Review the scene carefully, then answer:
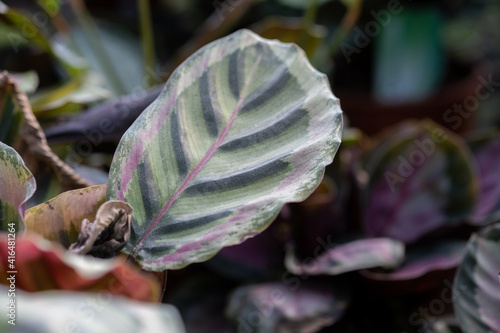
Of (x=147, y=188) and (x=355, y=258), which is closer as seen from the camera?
(x=147, y=188)

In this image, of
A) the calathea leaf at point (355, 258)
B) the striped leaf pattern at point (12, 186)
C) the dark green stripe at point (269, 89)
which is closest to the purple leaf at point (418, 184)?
the calathea leaf at point (355, 258)

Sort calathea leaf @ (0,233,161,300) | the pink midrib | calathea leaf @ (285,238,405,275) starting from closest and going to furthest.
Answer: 1. calathea leaf @ (0,233,161,300)
2. the pink midrib
3. calathea leaf @ (285,238,405,275)

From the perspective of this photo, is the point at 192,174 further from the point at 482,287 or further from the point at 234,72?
the point at 482,287

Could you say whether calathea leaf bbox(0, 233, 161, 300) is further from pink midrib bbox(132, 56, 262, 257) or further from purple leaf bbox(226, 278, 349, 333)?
purple leaf bbox(226, 278, 349, 333)

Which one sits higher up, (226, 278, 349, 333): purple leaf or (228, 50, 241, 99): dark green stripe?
(228, 50, 241, 99): dark green stripe

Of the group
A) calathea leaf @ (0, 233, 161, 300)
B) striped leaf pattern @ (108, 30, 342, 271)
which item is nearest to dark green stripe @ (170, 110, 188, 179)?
striped leaf pattern @ (108, 30, 342, 271)

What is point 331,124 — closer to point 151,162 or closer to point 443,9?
point 151,162

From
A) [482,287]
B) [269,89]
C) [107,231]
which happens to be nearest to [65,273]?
[107,231]
